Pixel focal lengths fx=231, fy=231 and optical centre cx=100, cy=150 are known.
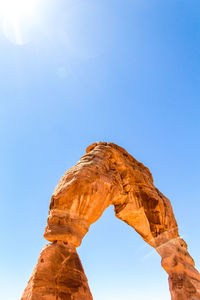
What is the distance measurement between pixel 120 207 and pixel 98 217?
9.07ft

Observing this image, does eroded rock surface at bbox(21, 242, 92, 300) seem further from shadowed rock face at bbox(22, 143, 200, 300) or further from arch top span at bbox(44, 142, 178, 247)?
arch top span at bbox(44, 142, 178, 247)

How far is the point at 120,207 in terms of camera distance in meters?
8.44

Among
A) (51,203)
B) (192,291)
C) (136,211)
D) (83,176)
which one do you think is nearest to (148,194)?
(136,211)

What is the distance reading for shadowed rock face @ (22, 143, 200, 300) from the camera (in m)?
3.88

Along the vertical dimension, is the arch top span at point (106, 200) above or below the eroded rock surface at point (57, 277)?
above

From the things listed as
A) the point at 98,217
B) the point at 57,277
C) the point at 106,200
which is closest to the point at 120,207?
the point at 106,200

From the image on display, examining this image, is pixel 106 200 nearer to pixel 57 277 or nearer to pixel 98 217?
pixel 98 217

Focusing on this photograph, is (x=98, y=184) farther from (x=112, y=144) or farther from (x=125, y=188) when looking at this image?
(x=112, y=144)

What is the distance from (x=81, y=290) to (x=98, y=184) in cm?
265

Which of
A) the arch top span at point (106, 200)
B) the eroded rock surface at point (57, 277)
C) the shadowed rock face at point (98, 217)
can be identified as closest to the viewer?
the eroded rock surface at point (57, 277)

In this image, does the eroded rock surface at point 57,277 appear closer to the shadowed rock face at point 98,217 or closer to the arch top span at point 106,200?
the shadowed rock face at point 98,217

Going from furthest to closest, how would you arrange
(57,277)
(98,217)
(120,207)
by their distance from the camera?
1. (120,207)
2. (98,217)
3. (57,277)

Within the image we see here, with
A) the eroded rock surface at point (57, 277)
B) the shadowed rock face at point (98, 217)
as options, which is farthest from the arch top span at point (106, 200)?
the eroded rock surface at point (57, 277)

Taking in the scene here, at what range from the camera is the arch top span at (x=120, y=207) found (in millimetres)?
4973
